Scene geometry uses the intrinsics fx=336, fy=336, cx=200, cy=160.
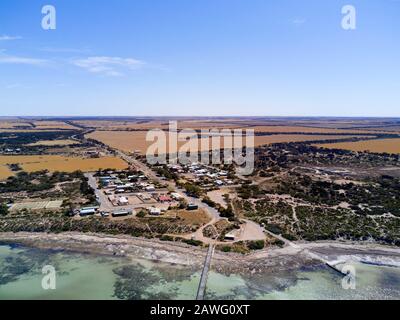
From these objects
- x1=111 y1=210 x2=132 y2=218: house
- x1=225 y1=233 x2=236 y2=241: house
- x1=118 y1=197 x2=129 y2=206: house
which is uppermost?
x1=118 y1=197 x2=129 y2=206: house

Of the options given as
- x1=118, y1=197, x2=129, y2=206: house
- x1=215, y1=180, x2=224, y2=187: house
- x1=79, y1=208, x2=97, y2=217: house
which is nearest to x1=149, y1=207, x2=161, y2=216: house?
x1=118, y1=197, x2=129, y2=206: house

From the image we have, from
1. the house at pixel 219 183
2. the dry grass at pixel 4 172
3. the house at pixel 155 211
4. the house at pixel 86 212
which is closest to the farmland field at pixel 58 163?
the dry grass at pixel 4 172

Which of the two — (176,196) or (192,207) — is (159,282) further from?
(176,196)

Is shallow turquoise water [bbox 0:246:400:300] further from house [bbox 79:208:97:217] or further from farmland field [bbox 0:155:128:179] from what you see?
farmland field [bbox 0:155:128:179]
